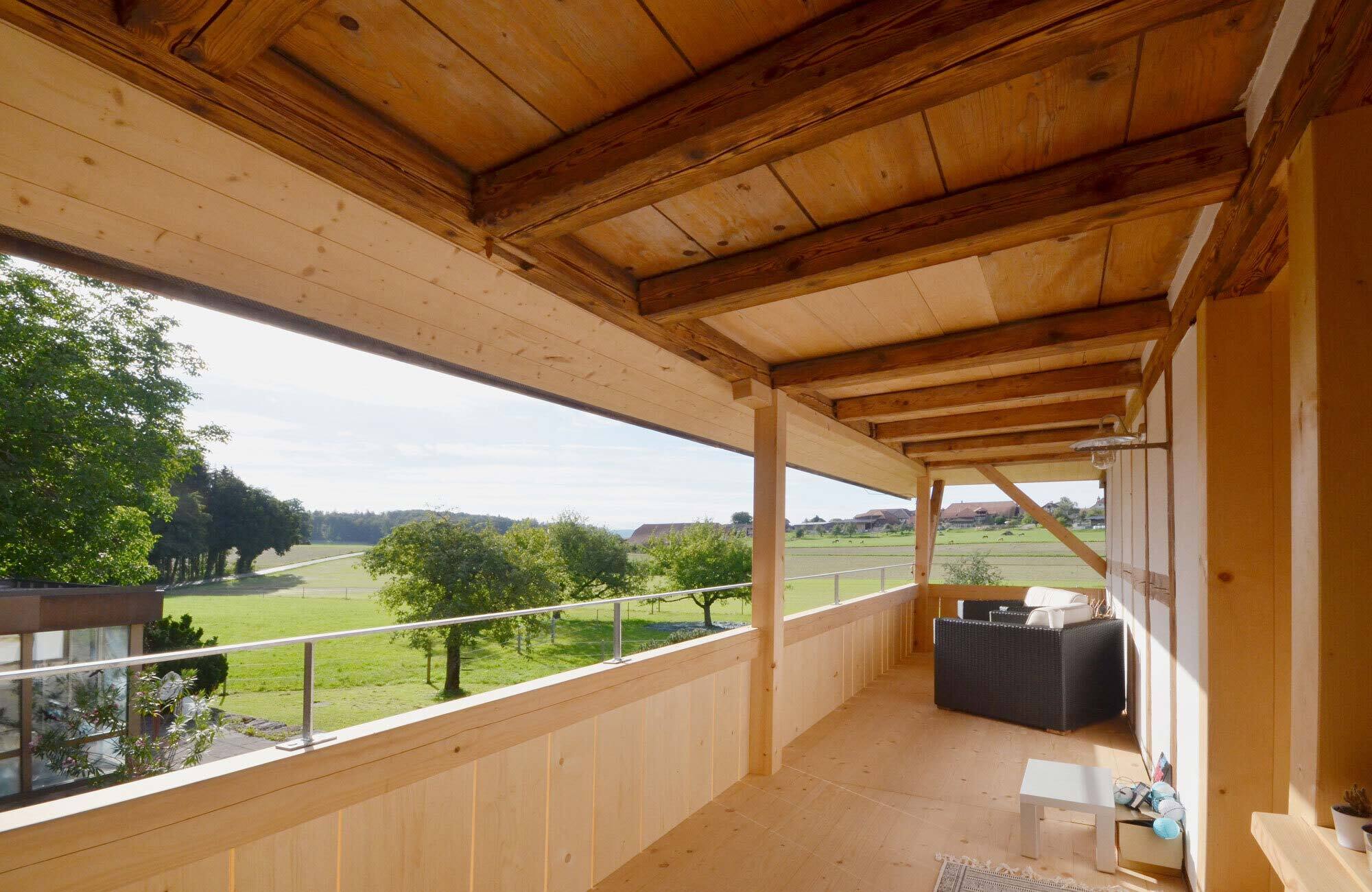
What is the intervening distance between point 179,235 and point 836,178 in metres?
1.52

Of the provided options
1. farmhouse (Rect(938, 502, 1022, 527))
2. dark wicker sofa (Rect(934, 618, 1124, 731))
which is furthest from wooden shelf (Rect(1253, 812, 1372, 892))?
farmhouse (Rect(938, 502, 1022, 527))

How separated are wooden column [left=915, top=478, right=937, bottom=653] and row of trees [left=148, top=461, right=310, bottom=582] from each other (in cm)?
780

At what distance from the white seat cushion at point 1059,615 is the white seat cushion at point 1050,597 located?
1.20m

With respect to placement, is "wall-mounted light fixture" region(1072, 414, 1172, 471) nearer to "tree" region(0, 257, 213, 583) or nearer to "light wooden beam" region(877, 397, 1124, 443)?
"light wooden beam" region(877, 397, 1124, 443)

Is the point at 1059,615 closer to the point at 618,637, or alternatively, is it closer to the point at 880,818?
the point at 880,818

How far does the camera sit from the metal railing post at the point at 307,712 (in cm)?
167

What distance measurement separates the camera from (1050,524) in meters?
7.02

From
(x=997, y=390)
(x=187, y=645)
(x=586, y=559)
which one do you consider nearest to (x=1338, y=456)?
(x=997, y=390)

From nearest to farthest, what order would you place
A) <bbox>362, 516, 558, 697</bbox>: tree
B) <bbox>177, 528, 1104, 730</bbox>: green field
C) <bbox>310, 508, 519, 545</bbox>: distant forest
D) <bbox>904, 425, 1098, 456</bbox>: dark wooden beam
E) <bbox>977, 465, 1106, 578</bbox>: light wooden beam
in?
<bbox>904, 425, 1098, 456</bbox>: dark wooden beam < <bbox>977, 465, 1106, 578</bbox>: light wooden beam < <bbox>177, 528, 1104, 730</bbox>: green field < <bbox>310, 508, 519, 545</bbox>: distant forest < <bbox>362, 516, 558, 697</bbox>: tree

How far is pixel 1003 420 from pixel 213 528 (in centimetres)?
859

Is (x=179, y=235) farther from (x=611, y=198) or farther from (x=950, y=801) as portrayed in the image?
(x=950, y=801)

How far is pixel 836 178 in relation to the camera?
181 cm

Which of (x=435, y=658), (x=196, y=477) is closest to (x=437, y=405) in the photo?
(x=435, y=658)

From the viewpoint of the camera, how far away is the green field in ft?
30.9
